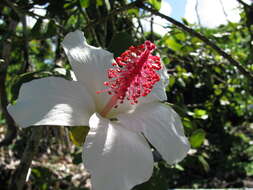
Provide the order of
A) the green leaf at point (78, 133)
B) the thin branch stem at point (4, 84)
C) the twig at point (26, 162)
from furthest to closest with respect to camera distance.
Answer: the thin branch stem at point (4, 84), the twig at point (26, 162), the green leaf at point (78, 133)

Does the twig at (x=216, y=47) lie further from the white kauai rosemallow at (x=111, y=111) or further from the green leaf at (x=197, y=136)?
the green leaf at (x=197, y=136)

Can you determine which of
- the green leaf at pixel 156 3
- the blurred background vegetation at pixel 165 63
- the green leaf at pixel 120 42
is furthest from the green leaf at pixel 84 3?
the green leaf at pixel 120 42

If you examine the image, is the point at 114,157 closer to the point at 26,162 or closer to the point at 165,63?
the point at 26,162

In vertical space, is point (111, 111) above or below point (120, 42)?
below

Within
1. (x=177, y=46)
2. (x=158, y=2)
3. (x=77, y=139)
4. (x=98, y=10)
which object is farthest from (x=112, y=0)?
(x=77, y=139)

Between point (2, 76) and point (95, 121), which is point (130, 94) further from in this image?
point (2, 76)

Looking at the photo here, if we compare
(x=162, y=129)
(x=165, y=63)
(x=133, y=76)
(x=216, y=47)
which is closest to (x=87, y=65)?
(x=133, y=76)
